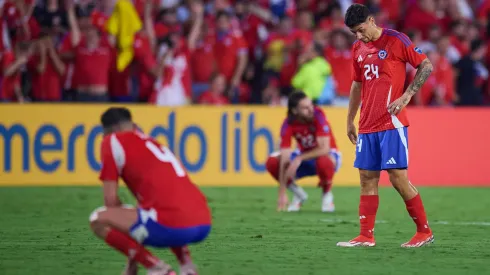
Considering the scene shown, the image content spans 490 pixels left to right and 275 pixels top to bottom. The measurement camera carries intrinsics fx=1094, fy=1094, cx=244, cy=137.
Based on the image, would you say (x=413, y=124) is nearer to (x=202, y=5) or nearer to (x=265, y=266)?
(x=202, y=5)

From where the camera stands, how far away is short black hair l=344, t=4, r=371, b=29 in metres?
9.77

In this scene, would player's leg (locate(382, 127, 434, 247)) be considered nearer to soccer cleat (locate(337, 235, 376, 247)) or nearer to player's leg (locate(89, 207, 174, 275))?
soccer cleat (locate(337, 235, 376, 247))

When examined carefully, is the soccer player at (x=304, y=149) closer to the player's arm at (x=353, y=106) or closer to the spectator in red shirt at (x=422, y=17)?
the player's arm at (x=353, y=106)

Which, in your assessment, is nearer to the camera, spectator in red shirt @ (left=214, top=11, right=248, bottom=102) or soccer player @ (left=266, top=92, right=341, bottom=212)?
soccer player @ (left=266, top=92, right=341, bottom=212)

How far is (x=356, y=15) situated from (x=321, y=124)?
4387 mm

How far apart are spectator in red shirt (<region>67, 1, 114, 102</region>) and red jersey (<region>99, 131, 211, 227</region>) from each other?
454 inches

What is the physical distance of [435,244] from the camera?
10.4 m

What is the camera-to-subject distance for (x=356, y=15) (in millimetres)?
9773

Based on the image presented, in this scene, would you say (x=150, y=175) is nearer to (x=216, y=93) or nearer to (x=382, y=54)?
(x=382, y=54)

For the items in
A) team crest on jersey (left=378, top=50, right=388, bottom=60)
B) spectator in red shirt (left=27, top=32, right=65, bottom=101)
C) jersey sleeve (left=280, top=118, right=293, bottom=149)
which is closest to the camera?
team crest on jersey (left=378, top=50, right=388, bottom=60)

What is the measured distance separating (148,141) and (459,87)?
591 inches

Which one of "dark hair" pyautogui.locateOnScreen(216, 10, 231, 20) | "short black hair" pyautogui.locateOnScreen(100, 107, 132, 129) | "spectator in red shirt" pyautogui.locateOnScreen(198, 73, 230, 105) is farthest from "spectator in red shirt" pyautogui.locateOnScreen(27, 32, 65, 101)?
"short black hair" pyautogui.locateOnScreen(100, 107, 132, 129)

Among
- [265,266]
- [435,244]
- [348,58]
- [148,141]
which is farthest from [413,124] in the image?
[148,141]

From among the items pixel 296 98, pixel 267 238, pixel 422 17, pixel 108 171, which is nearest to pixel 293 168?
pixel 296 98
